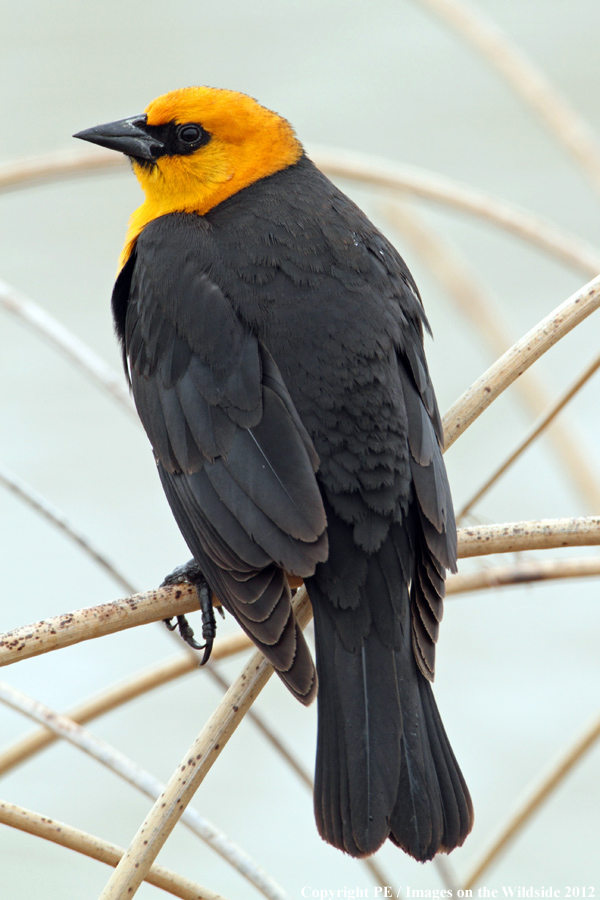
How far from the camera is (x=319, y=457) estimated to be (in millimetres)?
1996

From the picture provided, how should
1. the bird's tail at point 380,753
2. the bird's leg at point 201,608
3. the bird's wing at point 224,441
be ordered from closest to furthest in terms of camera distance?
the bird's tail at point 380,753
the bird's wing at point 224,441
the bird's leg at point 201,608

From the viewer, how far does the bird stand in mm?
1801

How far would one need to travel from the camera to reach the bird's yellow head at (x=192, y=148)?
8.24 ft

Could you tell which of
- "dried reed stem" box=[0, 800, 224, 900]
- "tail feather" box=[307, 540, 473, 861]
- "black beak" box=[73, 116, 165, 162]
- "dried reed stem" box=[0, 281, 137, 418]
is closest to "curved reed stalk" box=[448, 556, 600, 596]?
"tail feather" box=[307, 540, 473, 861]

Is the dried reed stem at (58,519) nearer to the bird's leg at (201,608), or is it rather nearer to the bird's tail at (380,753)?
the bird's leg at (201,608)

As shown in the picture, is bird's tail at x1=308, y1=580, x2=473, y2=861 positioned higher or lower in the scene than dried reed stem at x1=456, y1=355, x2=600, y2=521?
lower

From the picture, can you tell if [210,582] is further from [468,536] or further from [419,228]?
[419,228]

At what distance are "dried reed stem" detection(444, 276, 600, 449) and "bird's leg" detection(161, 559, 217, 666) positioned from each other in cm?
62

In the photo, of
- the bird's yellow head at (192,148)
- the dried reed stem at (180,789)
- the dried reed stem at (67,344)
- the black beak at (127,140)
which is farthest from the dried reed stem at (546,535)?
the black beak at (127,140)

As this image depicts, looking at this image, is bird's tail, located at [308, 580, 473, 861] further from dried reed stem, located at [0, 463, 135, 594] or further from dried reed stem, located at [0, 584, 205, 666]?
dried reed stem, located at [0, 463, 135, 594]

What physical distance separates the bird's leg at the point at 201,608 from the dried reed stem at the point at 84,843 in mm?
413

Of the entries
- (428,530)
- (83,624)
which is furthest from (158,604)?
(428,530)

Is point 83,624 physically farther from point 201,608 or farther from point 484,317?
point 484,317

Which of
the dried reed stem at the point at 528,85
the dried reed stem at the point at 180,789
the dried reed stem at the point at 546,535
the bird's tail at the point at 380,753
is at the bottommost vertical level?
the bird's tail at the point at 380,753
